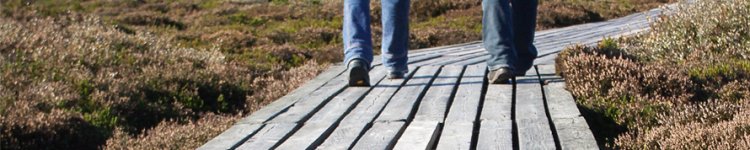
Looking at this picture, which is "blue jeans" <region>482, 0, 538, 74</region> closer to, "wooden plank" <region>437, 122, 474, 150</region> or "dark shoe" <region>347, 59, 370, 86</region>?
"dark shoe" <region>347, 59, 370, 86</region>

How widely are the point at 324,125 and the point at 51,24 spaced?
8815mm

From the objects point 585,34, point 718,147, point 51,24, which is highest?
point 718,147

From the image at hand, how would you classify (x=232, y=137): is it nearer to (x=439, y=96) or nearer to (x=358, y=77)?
(x=439, y=96)

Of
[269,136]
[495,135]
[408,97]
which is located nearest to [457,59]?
[408,97]

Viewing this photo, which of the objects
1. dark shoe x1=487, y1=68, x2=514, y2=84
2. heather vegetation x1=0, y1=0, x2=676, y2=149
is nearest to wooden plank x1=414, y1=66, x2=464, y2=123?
dark shoe x1=487, y1=68, x2=514, y2=84

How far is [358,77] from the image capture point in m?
8.23

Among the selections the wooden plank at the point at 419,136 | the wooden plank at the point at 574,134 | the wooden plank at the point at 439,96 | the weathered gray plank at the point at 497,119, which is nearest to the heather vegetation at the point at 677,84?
the wooden plank at the point at 574,134

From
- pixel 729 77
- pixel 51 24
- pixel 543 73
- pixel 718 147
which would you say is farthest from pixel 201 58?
pixel 718 147

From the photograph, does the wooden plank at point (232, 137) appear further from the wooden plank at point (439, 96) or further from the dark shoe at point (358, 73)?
the dark shoe at point (358, 73)

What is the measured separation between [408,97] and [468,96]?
0.37 metres

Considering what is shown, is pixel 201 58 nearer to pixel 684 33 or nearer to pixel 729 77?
pixel 684 33

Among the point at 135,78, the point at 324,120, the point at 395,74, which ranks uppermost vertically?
the point at 324,120

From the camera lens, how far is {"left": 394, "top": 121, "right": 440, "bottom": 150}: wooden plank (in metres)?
5.27

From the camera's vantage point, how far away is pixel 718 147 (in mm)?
5305
